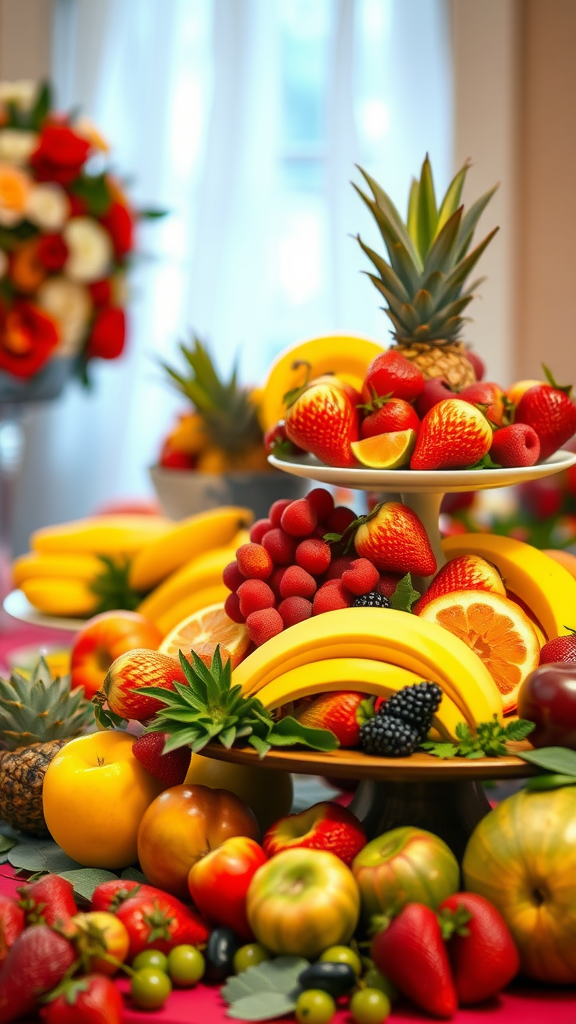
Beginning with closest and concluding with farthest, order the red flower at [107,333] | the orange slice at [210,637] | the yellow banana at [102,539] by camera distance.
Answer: the orange slice at [210,637] → the yellow banana at [102,539] → the red flower at [107,333]

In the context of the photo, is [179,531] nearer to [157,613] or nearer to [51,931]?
[157,613]

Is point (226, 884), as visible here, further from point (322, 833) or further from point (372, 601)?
point (372, 601)

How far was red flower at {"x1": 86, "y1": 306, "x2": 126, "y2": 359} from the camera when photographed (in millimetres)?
2281

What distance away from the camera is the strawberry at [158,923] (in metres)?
0.90

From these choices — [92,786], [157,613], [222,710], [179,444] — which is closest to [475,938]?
[222,710]

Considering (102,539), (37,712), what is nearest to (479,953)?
(37,712)

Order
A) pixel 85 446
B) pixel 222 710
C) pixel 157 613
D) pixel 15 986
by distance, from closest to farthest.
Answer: pixel 15 986, pixel 222 710, pixel 157 613, pixel 85 446

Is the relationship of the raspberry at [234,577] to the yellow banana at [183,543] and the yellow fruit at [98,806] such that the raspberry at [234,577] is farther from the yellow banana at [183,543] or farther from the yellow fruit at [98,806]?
the yellow banana at [183,543]

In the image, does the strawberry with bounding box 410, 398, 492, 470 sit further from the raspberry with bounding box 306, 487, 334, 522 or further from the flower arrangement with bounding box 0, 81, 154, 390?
the flower arrangement with bounding box 0, 81, 154, 390

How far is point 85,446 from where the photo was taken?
3.23 meters

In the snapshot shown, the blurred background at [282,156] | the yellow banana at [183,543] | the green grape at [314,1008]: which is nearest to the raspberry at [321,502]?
the green grape at [314,1008]

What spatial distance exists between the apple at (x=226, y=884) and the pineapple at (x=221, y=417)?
3.46 ft

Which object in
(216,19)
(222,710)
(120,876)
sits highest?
(216,19)

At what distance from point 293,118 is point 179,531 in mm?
1779
